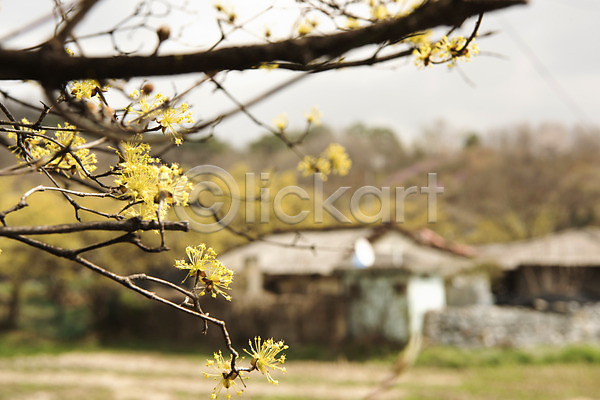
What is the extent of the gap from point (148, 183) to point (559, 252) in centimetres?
2394

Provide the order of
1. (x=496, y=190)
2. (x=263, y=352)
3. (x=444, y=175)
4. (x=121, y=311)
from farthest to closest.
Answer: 1. (x=444, y=175)
2. (x=496, y=190)
3. (x=121, y=311)
4. (x=263, y=352)

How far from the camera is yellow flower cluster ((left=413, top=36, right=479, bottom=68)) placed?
6.01 feet

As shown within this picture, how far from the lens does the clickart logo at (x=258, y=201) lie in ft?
9.25

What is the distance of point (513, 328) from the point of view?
13.9 m

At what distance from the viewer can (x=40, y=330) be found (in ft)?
63.2

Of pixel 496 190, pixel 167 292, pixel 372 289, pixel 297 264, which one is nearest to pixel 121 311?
pixel 167 292

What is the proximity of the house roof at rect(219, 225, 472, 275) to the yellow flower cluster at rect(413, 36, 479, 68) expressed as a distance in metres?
13.9

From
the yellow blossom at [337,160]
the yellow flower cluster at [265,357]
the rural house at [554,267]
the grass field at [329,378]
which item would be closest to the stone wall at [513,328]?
the grass field at [329,378]

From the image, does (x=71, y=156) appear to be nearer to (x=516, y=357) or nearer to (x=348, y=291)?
(x=516, y=357)

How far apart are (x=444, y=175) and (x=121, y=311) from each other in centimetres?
3411

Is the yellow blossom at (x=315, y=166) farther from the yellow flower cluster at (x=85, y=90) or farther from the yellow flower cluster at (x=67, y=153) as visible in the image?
the yellow flower cluster at (x=85, y=90)

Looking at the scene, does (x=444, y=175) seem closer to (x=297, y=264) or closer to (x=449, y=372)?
(x=297, y=264)

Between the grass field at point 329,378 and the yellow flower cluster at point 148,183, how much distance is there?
29.3ft

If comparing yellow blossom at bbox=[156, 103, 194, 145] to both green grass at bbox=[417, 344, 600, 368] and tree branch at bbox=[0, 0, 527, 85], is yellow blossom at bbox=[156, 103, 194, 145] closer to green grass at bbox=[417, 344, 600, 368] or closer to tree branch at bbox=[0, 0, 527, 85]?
tree branch at bbox=[0, 0, 527, 85]
